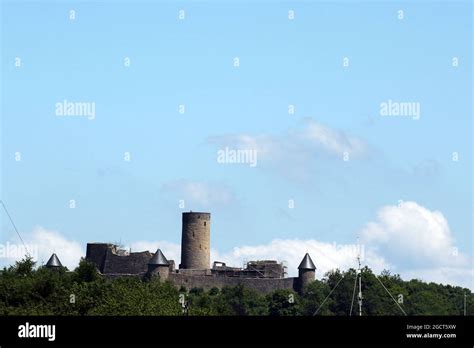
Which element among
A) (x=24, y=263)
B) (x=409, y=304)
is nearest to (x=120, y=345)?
(x=24, y=263)

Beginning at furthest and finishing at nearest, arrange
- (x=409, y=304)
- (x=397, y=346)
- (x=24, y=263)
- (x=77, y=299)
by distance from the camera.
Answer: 1. (x=409, y=304)
2. (x=24, y=263)
3. (x=77, y=299)
4. (x=397, y=346)

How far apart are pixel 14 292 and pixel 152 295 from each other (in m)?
12.4

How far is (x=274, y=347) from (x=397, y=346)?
9.60ft

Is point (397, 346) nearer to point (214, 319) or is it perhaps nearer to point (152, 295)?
point (214, 319)

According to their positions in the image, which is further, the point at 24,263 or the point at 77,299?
the point at 24,263

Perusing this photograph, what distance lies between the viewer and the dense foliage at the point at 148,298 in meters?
112

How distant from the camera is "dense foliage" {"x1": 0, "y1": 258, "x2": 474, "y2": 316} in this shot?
111638 mm

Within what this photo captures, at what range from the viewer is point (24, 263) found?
14650 cm

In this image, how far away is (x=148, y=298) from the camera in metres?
113

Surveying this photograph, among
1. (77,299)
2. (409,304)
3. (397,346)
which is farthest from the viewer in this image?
(409,304)

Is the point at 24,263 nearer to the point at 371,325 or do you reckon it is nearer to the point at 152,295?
the point at 152,295

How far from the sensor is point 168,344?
38.8 m

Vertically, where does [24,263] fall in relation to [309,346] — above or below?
above

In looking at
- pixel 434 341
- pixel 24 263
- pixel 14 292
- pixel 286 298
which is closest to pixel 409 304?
pixel 286 298
